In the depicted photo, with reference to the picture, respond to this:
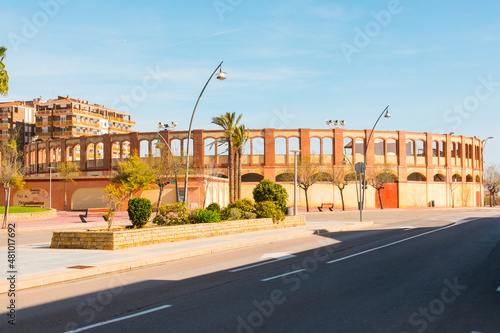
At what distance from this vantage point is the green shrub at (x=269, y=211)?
24844mm

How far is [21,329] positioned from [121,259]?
6128 mm

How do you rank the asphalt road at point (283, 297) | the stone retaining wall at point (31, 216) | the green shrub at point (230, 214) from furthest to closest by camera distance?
the stone retaining wall at point (31, 216), the green shrub at point (230, 214), the asphalt road at point (283, 297)

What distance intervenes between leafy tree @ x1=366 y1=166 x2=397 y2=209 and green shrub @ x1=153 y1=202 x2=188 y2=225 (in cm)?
4578

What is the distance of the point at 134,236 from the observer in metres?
15.5

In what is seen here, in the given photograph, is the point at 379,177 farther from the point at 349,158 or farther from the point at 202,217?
the point at 202,217

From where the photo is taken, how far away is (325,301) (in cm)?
789

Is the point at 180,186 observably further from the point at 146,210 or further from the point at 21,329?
the point at 21,329

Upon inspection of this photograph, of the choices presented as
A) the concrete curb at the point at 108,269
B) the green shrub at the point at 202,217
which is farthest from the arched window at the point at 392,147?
the concrete curb at the point at 108,269

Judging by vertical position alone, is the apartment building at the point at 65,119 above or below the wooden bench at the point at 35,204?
above

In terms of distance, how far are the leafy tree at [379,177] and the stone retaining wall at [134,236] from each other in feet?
143

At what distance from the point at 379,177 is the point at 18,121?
82700 mm

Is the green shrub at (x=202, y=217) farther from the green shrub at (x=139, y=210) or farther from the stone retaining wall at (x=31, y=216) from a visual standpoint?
the stone retaining wall at (x=31, y=216)

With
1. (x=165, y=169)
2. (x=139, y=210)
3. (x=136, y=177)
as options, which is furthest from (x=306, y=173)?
(x=139, y=210)

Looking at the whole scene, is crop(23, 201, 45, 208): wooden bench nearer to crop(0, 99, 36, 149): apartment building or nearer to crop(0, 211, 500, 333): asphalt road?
crop(0, 211, 500, 333): asphalt road
